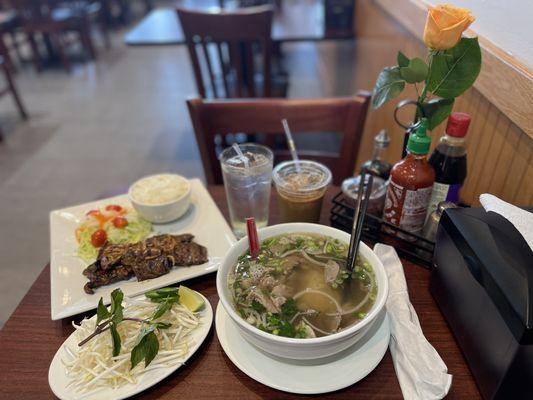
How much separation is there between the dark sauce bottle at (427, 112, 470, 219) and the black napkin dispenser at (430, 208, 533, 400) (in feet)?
0.53

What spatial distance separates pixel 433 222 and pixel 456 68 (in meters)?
0.33

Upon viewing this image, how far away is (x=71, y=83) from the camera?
5020 millimetres

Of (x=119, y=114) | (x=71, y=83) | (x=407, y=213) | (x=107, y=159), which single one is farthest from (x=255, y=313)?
(x=71, y=83)

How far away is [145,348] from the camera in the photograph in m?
0.71

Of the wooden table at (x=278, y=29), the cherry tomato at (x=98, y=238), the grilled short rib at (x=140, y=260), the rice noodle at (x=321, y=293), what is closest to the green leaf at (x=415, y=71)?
the rice noodle at (x=321, y=293)

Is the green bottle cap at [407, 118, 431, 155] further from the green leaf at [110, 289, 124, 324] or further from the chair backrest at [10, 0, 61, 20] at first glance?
the chair backrest at [10, 0, 61, 20]

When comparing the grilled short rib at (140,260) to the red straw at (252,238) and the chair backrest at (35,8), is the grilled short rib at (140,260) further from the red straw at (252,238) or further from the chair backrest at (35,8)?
the chair backrest at (35,8)

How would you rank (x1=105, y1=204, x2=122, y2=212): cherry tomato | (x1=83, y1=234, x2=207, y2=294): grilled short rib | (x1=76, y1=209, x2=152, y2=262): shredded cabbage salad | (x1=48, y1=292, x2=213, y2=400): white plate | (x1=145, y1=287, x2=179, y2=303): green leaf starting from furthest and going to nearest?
1. (x1=105, y1=204, x2=122, y2=212): cherry tomato
2. (x1=76, y1=209, x2=152, y2=262): shredded cabbage salad
3. (x1=83, y1=234, x2=207, y2=294): grilled short rib
4. (x1=145, y1=287, x2=179, y2=303): green leaf
5. (x1=48, y1=292, x2=213, y2=400): white plate

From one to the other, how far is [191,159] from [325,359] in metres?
2.86

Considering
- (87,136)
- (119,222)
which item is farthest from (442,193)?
(87,136)

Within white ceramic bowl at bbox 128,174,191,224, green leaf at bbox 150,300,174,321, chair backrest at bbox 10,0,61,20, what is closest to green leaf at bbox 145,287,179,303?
green leaf at bbox 150,300,174,321

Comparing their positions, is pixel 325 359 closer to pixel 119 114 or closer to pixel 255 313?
pixel 255 313

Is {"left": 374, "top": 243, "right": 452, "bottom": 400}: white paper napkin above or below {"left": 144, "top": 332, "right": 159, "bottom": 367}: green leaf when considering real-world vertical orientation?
→ below

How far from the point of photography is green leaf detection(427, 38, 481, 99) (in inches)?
32.2
